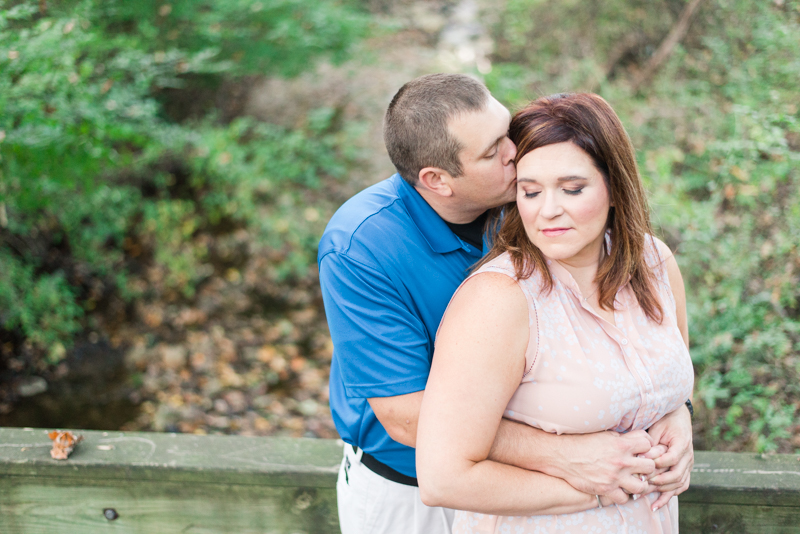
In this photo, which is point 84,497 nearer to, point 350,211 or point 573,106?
point 350,211

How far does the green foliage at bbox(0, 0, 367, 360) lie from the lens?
362cm

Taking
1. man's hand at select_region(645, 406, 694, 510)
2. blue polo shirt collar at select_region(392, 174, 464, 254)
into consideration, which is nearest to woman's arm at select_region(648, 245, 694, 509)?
man's hand at select_region(645, 406, 694, 510)

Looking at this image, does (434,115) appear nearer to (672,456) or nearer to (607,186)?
(607,186)

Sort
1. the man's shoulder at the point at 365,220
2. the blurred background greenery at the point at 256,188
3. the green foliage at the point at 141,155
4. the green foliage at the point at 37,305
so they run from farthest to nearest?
the green foliage at the point at 37,305
the green foliage at the point at 141,155
the blurred background greenery at the point at 256,188
the man's shoulder at the point at 365,220

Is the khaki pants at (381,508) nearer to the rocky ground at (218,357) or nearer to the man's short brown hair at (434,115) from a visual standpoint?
the man's short brown hair at (434,115)

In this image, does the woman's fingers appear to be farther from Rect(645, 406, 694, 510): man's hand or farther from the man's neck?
the man's neck

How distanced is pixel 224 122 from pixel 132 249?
1.69 metres

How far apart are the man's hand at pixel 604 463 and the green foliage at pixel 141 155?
128 inches

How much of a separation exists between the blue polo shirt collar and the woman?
5.8 inches

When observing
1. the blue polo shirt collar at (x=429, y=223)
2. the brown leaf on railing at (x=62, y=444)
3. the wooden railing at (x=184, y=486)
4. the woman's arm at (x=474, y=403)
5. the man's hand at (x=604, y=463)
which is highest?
the blue polo shirt collar at (x=429, y=223)

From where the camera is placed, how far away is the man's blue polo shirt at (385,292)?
1.51 metres

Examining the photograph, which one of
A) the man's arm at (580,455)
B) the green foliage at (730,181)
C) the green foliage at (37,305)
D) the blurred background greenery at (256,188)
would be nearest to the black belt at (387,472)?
the man's arm at (580,455)

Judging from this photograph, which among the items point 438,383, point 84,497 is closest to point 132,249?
point 84,497

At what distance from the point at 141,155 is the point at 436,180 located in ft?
14.4
